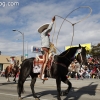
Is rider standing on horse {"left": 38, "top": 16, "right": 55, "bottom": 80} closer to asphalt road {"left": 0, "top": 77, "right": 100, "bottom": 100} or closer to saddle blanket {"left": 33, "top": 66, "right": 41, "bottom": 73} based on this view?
saddle blanket {"left": 33, "top": 66, "right": 41, "bottom": 73}

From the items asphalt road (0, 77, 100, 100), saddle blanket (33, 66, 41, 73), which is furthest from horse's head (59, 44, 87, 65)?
asphalt road (0, 77, 100, 100)

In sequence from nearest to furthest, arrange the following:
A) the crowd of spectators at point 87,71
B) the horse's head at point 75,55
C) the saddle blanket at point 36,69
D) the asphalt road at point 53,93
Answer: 1. the horse's head at point 75,55
2. the saddle blanket at point 36,69
3. the asphalt road at point 53,93
4. the crowd of spectators at point 87,71

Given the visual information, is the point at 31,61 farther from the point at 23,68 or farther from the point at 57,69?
the point at 57,69

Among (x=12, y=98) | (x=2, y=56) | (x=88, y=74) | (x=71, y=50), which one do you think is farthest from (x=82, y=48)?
(x=2, y=56)

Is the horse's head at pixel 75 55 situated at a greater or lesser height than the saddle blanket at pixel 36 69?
greater

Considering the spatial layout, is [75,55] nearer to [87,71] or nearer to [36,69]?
[36,69]

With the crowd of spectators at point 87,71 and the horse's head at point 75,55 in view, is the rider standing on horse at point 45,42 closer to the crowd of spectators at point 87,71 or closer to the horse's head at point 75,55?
the horse's head at point 75,55

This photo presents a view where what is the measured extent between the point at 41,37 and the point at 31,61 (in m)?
1.30

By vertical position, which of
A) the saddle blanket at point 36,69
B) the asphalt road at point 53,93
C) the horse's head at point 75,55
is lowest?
the asphalt road at point 53,93

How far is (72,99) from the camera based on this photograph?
8.73m

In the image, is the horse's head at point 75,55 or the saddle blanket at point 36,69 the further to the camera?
the saddle blanket at point 36,69

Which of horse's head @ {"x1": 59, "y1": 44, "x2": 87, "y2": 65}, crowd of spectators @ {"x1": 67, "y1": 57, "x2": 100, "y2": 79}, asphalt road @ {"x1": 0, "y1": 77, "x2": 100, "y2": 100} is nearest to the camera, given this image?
horse's head @ {"x1": 59, "y1": 44, "x2": 87, "y2": 65}

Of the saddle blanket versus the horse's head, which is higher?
the horse's head

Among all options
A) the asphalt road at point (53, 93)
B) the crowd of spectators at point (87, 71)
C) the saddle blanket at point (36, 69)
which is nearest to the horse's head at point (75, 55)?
the saddle blanket at point (36, 69)
